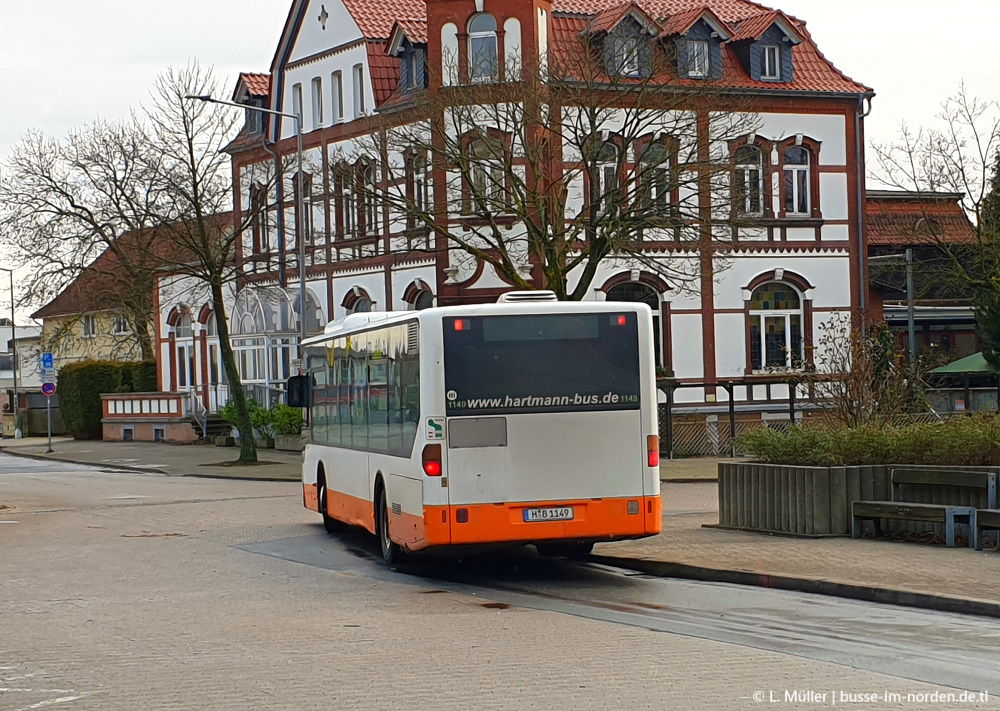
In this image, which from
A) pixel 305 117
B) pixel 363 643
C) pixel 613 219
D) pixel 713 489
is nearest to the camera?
pixel 363 643

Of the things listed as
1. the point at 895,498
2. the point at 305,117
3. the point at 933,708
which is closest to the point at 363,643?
the point at 933,708

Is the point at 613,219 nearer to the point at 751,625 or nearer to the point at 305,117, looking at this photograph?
the point at 305,117

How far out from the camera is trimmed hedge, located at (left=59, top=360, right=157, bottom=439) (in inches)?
2318

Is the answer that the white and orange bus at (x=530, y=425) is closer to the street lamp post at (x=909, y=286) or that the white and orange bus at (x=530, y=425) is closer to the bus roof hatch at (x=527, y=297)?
the bus roof hatch at (x=527, y=297)

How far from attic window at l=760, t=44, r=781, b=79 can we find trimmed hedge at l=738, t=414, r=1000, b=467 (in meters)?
26.5

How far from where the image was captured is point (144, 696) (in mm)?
8531

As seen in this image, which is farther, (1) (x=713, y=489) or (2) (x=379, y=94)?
(2) (x=379, y=94)

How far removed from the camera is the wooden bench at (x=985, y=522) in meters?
13.7

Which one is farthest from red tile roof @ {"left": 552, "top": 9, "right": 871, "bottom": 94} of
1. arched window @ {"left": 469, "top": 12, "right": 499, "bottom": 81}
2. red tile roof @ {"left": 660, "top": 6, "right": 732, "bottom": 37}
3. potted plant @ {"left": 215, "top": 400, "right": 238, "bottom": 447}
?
potted plant @ {"left": 215, "top": 400, "right": 238, "bottom": 447}

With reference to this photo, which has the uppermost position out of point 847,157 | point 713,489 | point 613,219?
point 847,157

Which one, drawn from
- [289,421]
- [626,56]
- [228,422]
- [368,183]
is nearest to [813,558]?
[626,56]

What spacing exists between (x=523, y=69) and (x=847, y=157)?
1300cm

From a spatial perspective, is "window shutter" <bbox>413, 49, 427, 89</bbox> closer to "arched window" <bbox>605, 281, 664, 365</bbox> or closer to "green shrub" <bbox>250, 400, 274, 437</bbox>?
"arched window" <bbox>605, 281, 664, 365</bbox>

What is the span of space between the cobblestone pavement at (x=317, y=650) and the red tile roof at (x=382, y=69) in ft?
87.3
